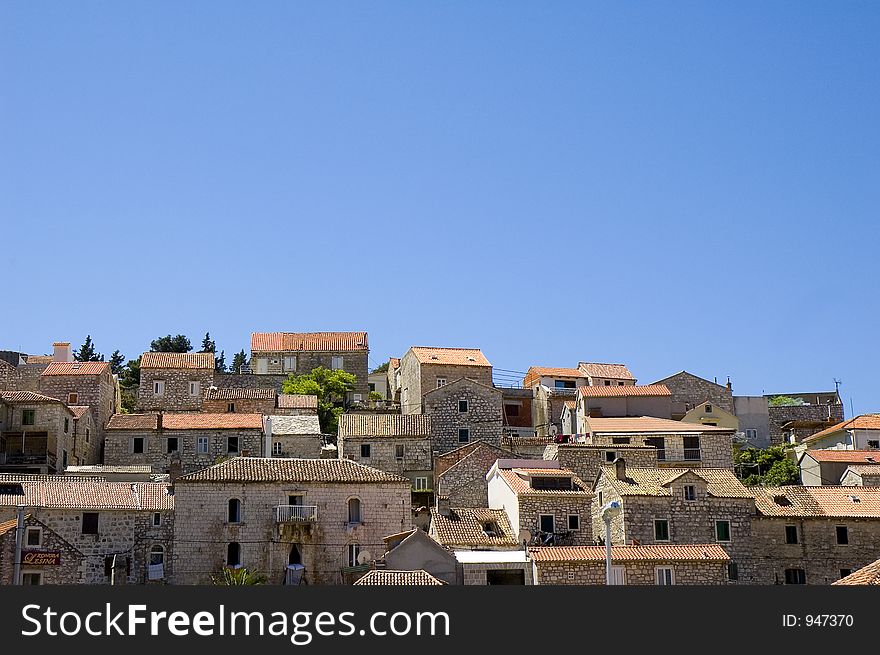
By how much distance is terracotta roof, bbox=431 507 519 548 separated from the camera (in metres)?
48.8

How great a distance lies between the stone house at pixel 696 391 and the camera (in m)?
78.1

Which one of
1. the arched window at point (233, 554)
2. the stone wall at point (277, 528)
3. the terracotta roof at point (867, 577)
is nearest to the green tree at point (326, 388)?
the stone wall at point (277, 528)

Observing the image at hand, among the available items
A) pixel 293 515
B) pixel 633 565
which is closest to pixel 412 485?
pixel 293 515

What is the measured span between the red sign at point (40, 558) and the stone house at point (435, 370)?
25.5m

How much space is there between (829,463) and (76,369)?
44.0 metres

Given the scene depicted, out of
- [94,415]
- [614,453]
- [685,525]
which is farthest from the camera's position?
[94,415]

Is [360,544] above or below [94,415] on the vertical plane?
below

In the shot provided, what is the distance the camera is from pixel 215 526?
48.4 metres

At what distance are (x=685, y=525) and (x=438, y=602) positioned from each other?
31.6 m

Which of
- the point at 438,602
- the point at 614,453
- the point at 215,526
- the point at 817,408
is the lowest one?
the point at 438,602

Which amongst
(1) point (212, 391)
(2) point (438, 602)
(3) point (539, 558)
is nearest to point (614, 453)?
(3) point (539, 558)

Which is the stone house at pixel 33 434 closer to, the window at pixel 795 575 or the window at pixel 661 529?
the window at pixel 661 529

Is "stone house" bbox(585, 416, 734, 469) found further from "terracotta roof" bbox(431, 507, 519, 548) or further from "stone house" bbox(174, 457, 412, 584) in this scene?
"stone house" bbox(174, 457, 412, 584)

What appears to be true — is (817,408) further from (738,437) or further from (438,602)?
(438,602)
